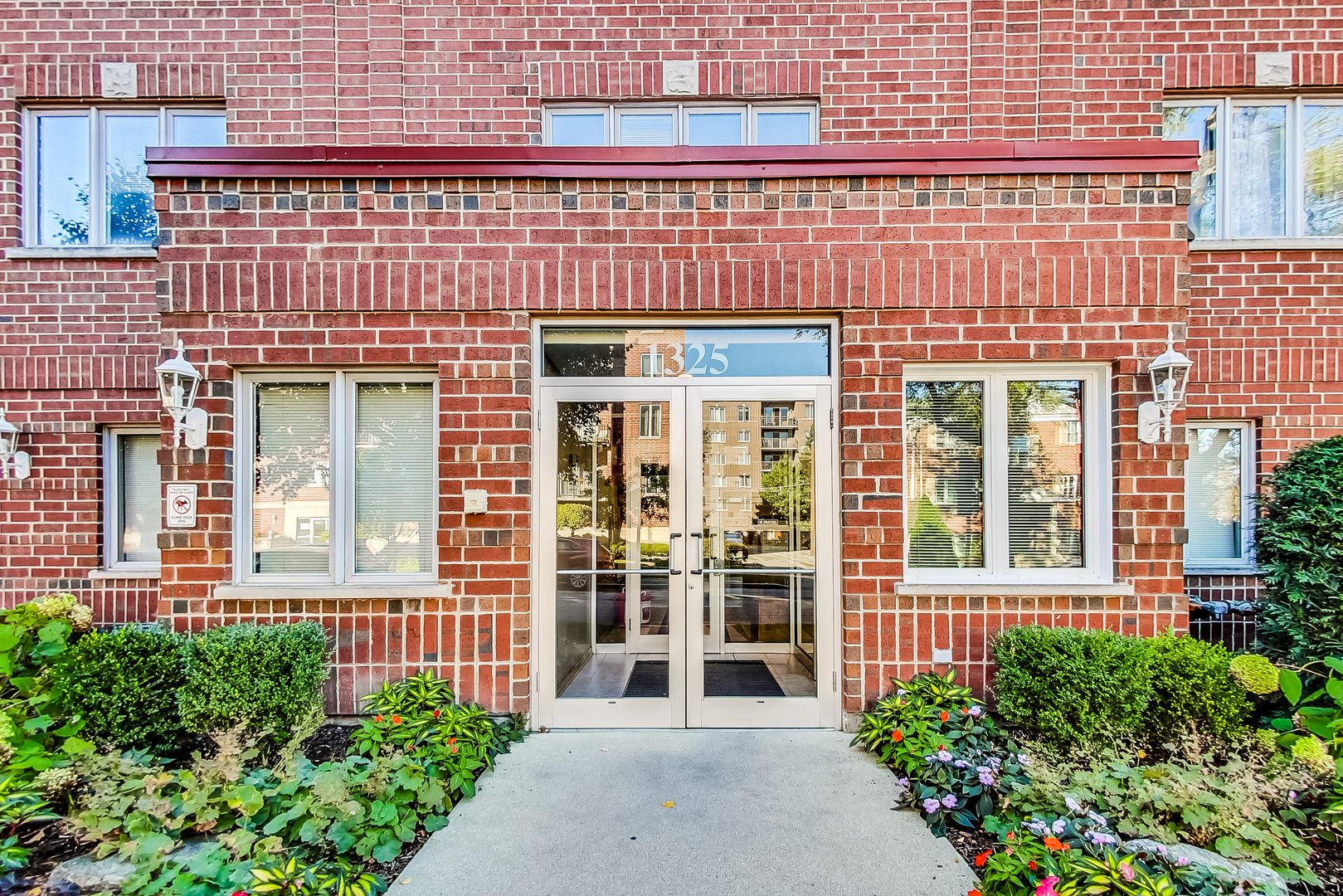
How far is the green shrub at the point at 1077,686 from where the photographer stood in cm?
332

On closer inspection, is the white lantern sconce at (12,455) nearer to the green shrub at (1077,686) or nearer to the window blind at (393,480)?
the window blind at (393,480)

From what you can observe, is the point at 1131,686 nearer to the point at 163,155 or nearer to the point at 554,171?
the point at 554,171

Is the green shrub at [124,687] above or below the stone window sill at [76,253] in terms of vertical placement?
below

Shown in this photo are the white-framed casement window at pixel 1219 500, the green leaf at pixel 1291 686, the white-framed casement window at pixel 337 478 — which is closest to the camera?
the green leaf at pixel 1291 686

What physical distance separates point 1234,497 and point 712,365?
4.82 meters

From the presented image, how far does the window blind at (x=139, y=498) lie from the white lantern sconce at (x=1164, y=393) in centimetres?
768

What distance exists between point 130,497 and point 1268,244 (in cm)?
987

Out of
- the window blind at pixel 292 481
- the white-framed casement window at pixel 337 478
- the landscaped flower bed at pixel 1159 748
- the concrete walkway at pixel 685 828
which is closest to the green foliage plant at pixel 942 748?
the landscaped flower bed at pixel 1159 748

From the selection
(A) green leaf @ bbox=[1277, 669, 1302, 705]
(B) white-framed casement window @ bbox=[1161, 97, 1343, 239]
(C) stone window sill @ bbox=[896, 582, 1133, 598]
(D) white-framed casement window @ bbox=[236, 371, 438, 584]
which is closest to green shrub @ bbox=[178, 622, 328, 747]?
(D) white-framed casement window @ bbox=[236, 371, 438, 584]

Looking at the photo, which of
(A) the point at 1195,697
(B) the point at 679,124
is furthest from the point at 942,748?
(B) the point at 679,124

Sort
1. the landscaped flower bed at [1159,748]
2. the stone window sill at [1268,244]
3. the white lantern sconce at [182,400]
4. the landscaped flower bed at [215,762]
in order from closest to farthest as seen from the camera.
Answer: the landscaped flower bed at [1159,748], the landscaped flower bed at [215,762], the white lantern sconce at [182,400], the stone window sill at [1268,244]

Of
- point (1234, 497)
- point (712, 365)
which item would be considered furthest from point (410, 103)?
point (1234, 497)

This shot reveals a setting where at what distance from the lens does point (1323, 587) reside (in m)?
3.57

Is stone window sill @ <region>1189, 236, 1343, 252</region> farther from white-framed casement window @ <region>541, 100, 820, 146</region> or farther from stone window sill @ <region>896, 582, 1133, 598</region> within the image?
white-framed casement window @ <region>541, 100, 820, 146</region>
